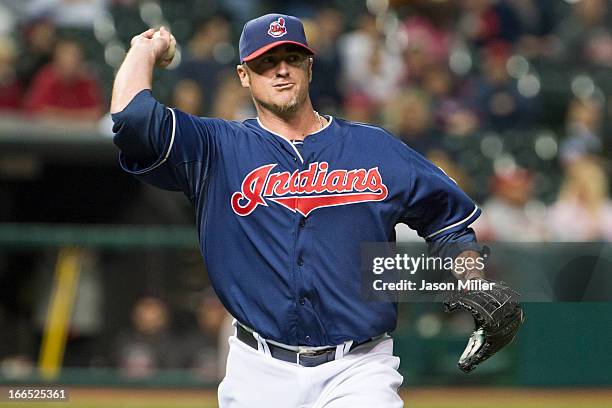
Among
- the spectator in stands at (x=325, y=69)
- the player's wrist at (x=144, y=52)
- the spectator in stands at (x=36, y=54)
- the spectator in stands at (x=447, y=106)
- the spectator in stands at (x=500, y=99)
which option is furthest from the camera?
the spectator in stands at (x=500, y=99)

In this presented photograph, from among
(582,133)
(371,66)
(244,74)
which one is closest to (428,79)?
(371,66)

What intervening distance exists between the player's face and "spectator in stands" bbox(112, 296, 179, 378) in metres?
4.72

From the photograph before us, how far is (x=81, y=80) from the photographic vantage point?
9.68 m

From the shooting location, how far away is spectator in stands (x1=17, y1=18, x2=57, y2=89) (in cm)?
978

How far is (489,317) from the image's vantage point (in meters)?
4.05

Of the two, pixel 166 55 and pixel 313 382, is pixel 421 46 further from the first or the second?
pixel 313 382

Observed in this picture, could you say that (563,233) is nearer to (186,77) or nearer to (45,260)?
(186,77)

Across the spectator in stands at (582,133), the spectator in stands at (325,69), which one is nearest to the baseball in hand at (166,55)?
the spectator in stands at (325,69)

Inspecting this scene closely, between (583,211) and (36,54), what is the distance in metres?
4.78

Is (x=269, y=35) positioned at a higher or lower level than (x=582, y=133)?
lower

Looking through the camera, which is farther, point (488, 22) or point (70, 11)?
point (488, 22)

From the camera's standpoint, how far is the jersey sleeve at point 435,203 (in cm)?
421

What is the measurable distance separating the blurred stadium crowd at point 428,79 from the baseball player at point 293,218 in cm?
468

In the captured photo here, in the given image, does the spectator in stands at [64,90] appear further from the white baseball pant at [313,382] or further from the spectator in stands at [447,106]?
the white baseball pant at [313,382]
